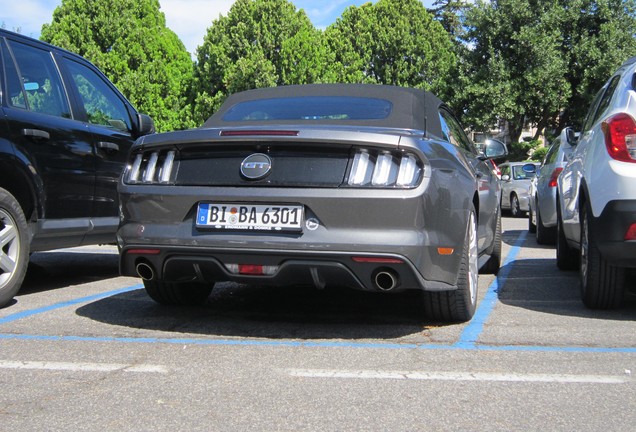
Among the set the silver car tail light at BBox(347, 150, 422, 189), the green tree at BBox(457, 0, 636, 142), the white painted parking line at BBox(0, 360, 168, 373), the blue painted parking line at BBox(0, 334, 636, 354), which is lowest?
the blue painted parking line at BBox(0, 334, 636, 354)

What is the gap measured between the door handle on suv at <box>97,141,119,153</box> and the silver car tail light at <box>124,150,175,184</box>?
1.98m

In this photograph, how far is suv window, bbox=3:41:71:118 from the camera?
19.0 ft

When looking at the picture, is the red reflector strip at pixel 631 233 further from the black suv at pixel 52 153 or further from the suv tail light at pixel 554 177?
the suv tail light at pixel 554 177

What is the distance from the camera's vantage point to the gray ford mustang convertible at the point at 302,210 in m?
4.12

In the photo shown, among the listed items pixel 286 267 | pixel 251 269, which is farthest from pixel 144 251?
pixel 286 267

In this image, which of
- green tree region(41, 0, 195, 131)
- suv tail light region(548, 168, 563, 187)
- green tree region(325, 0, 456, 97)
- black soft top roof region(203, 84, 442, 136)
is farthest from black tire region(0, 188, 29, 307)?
green tree region(325, 0, 456, 97)

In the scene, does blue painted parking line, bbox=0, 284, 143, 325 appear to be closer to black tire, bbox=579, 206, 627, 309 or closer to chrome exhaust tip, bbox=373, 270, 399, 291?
chrome exhaust tip, bbox=373, 270, 399, 291

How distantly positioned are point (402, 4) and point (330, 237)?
45.4 m

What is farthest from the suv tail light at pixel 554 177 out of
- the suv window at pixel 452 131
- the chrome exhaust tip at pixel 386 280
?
the chrome exhaust tip at pixel 386 280

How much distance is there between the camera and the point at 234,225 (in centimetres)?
429

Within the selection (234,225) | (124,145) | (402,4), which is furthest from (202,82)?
(234,225)

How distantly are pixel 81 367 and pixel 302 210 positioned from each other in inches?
52.5

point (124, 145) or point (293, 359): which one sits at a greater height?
point (124, 145)

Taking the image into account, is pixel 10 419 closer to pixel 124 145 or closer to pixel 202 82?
pixel 124 145
